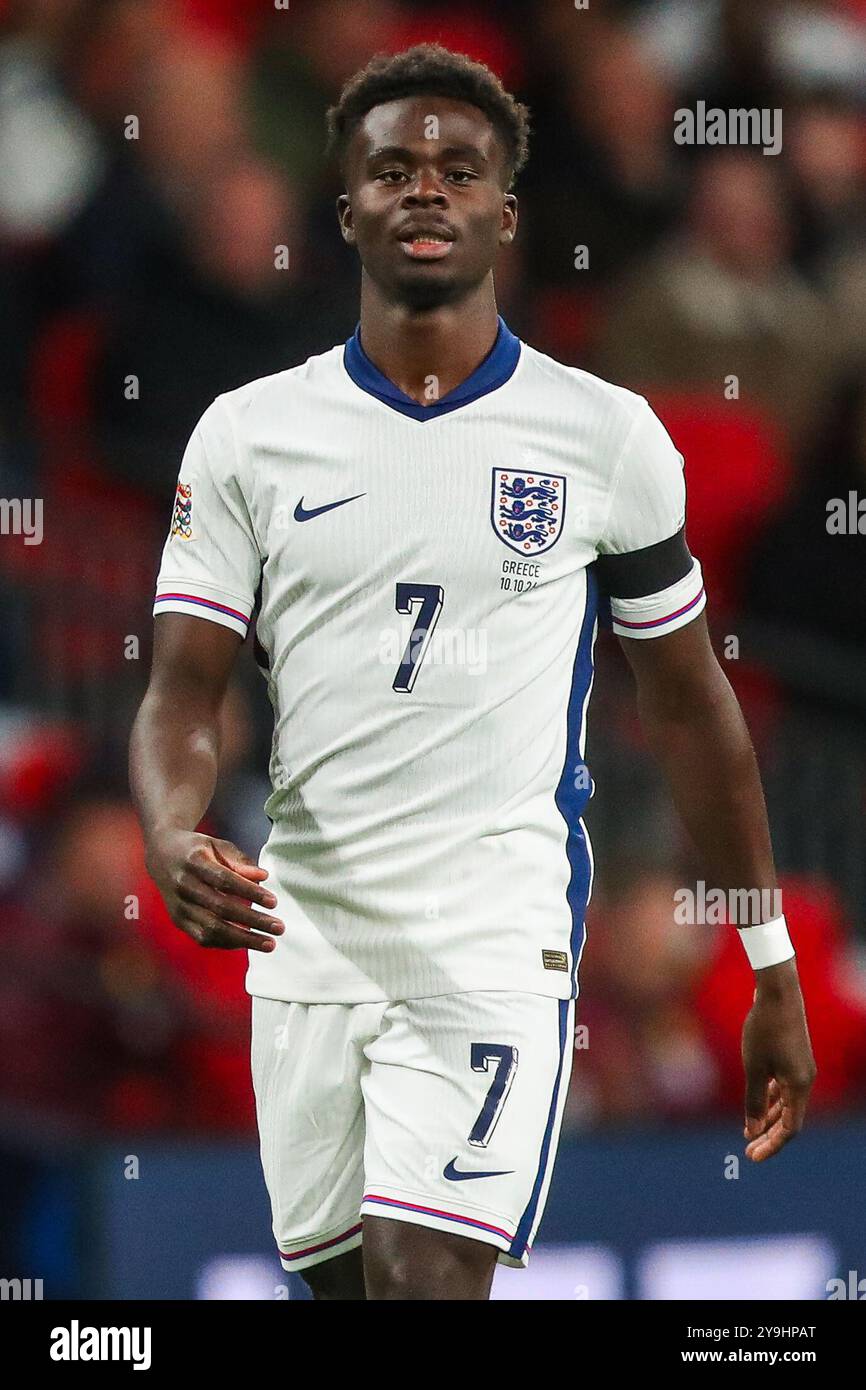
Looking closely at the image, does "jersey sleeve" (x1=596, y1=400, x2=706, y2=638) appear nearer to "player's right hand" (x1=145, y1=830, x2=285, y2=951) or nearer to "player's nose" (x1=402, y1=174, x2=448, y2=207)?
"player's nose" (x1=402, y1=174, x2=448, y2=207)

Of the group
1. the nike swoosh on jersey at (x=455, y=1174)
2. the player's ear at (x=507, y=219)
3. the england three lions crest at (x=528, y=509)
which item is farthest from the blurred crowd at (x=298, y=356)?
the player's ear at (x=507, y=219)

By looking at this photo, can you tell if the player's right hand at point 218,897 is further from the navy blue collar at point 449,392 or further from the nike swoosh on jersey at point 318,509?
the navy blue collar at point 449,392

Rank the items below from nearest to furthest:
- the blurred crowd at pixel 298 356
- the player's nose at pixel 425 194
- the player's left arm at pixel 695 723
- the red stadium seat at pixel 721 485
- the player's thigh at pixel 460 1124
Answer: the player's thigh at pixel 460 1124
the player's nose at pixel 425 194
the player's left arm at pixel 695 723
the blurred crowd at pixel 298 356
the red stadium seat at pixel 721 485

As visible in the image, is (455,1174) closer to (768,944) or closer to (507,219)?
(768,944)

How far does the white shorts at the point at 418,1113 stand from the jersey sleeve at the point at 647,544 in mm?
551

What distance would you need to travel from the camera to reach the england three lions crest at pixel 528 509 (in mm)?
3002

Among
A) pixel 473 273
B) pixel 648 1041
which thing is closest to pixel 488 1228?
pixel 473 273

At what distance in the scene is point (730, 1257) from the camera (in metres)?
4.87

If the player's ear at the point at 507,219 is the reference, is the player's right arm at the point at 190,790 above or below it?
below

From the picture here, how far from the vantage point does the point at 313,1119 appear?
302 centimetres

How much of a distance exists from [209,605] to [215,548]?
0.08 metres

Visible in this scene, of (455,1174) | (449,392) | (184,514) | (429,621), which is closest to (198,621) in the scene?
(184,514)

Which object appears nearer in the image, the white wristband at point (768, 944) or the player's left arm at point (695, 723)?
the player's left arm at point (695, 723)
